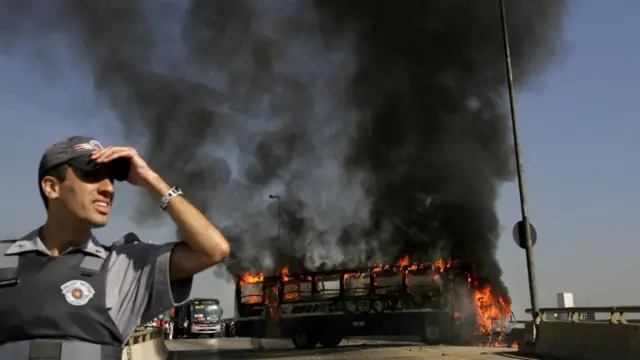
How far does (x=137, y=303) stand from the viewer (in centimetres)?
213

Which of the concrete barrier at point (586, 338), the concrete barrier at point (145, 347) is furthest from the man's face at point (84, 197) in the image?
the concrete barrier at point (586, 338)

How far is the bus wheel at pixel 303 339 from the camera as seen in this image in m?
24.5

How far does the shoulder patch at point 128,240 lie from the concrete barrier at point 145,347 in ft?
27.9

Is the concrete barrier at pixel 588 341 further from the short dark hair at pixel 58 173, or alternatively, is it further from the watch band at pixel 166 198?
the short dark hair at pixel 58 173

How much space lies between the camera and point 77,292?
2.00m

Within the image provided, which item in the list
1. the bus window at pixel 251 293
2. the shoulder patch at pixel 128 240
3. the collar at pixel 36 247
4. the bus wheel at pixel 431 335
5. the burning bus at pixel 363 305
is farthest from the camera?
the bus window at pixel 251 293

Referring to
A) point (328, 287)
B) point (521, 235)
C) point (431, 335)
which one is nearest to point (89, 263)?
point (521, 235)

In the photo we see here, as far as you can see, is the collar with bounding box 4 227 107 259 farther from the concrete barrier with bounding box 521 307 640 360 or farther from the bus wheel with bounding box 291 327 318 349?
the bus wheel with bounding box 291 327 318 349

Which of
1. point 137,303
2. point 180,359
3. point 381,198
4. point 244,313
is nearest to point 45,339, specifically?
point 137,303

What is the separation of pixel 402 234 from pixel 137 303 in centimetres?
3115

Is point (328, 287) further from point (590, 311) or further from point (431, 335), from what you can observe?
point (590, 311)

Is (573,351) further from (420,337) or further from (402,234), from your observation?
(402,234)

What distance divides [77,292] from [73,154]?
1.32 feet

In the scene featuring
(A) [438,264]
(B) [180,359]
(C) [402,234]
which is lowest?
(B) [180,359]
